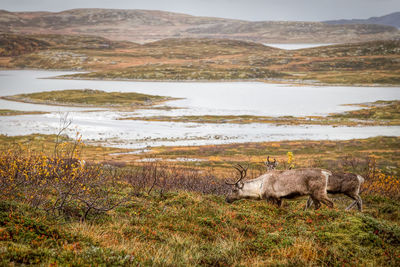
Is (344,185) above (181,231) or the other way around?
above

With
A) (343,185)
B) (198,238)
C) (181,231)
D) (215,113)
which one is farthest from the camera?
(215,113)

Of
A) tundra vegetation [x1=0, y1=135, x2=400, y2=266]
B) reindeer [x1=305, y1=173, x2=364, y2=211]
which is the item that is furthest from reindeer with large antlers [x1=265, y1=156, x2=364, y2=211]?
tundra vegetation [x1=0, y1=135, x2=400, y2=266]

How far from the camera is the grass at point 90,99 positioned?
275 feet

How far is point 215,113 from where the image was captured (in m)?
72.9

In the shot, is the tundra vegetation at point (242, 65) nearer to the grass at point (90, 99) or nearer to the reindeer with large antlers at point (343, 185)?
the grass at point (90, 99)

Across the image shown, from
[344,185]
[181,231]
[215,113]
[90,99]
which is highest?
[344,185]

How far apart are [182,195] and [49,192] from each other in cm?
502

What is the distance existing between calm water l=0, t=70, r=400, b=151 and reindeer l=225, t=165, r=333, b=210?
1981cm

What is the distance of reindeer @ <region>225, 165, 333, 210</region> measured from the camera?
11602mm

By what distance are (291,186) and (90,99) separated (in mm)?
81969

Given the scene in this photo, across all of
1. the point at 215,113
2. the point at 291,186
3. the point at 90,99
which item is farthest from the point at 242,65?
the point at 291,186

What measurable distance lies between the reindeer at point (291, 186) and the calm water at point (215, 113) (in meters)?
19.8

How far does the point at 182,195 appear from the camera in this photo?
12.9 metres

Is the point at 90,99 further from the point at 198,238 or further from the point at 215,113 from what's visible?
the point at 198,238
